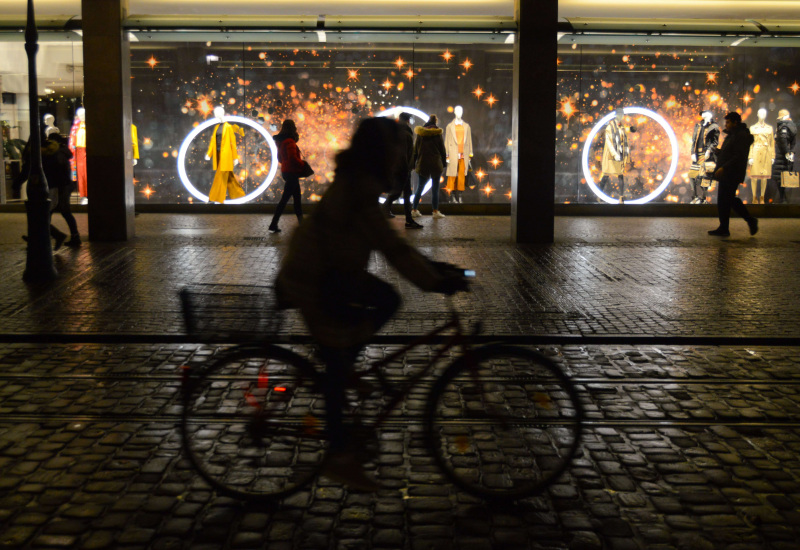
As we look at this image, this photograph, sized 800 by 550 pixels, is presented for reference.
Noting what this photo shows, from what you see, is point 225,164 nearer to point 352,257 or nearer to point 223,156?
point 223,156

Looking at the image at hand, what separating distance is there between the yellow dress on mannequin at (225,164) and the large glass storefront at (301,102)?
13 cm

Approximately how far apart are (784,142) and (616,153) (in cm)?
389

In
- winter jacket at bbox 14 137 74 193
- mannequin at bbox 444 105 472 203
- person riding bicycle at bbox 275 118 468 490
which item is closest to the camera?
person riding bicycle at bbox 275 118 468 490

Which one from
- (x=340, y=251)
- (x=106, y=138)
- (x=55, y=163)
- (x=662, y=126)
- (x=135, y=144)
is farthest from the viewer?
(x=662, y=126)

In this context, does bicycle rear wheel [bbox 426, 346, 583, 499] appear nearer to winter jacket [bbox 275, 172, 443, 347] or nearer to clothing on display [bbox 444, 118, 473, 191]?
winter jacket [bbox 275, 172, 443, 347]

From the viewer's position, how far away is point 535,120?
14.6m

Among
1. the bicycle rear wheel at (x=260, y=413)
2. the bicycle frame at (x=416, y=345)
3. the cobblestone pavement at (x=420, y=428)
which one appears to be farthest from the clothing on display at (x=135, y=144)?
the bicycle frame at (x=416, y=345)

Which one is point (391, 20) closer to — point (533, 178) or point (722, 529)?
point (533, 178)

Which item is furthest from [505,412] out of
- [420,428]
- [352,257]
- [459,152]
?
[459,152]

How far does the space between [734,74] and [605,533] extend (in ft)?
62.8

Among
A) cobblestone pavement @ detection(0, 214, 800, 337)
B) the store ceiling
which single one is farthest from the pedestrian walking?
the store ceiling

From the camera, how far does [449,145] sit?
68.4 feet

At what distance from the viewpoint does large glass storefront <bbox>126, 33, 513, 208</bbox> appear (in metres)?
20.4

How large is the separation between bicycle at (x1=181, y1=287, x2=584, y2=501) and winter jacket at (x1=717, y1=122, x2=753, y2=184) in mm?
12466
